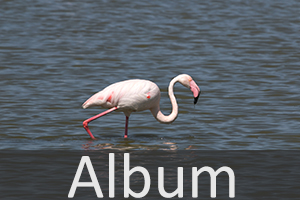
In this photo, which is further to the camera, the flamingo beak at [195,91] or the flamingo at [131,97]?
the flamingo beak at [195,91]

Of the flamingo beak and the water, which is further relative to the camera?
the water

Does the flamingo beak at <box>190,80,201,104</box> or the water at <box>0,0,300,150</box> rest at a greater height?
the flamingo beak at <box>190,80,201,104</box>

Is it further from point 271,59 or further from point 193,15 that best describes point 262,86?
point 193,15

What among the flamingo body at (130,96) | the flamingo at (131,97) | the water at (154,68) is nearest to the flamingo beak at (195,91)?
the flamingo at (131,97)

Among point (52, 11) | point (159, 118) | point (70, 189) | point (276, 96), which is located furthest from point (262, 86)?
point (52, 11)

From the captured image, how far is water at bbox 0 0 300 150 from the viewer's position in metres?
12.4

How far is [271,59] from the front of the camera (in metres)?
20.8

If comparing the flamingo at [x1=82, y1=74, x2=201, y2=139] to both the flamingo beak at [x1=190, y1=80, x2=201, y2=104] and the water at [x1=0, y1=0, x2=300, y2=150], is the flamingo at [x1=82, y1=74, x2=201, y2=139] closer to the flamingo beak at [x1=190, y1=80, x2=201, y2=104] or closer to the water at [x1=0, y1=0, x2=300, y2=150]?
the flamingo beak at [x1=190, y1=80, x2=201, y2=104]

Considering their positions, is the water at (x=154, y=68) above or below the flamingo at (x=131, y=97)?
below

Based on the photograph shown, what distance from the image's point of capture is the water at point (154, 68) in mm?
12445

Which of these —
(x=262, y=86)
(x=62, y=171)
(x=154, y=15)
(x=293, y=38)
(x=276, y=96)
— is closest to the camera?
(x=62, y=171)

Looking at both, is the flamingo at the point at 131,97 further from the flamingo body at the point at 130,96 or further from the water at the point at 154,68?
the water at the point at 154,68

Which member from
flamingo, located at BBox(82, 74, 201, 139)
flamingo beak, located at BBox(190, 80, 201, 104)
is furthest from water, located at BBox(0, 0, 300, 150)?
flamingo beak, located at BBox(190, 80, 201, 104)

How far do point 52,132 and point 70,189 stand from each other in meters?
3.76
